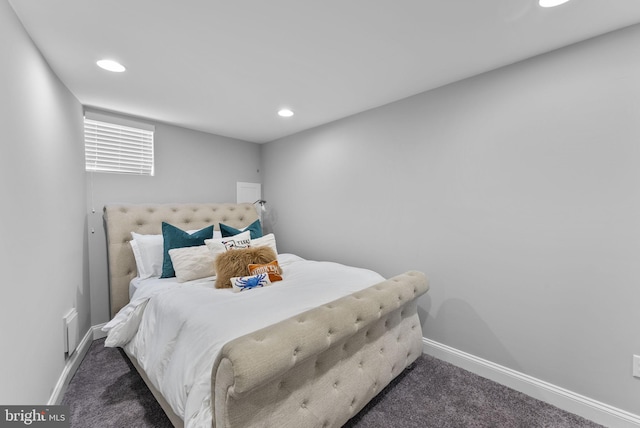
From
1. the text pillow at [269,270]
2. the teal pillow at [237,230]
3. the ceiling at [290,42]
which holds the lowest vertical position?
the text pillow at [269,270]

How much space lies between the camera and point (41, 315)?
1552mm

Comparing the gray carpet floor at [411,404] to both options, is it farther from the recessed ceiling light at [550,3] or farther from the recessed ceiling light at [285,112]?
the recessed ceiling light at [285,112]

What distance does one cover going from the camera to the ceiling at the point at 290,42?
1.34 m

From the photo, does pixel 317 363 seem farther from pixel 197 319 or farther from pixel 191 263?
pixel 191 263

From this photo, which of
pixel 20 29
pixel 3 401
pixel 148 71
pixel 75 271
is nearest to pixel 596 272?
pixel 3 401

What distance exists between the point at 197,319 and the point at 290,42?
1.70 m

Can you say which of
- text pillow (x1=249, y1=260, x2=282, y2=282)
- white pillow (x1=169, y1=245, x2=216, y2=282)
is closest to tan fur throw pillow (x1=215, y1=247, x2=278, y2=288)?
text pillow (x1=249, y1=260, x2=282, y2=282)

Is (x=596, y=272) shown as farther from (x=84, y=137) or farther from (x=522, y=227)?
(x=84, y=137)

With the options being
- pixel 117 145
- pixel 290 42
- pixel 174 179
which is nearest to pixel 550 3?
pixel 290 42

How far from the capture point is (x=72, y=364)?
2.05 m

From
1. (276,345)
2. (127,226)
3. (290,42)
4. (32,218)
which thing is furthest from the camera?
(127,226)

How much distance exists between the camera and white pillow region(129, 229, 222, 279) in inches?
98.3

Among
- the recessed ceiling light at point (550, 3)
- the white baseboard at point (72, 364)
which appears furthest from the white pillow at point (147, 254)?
the recessed ceiling light at point (550, 3)

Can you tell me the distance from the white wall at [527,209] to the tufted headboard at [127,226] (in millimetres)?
1966
